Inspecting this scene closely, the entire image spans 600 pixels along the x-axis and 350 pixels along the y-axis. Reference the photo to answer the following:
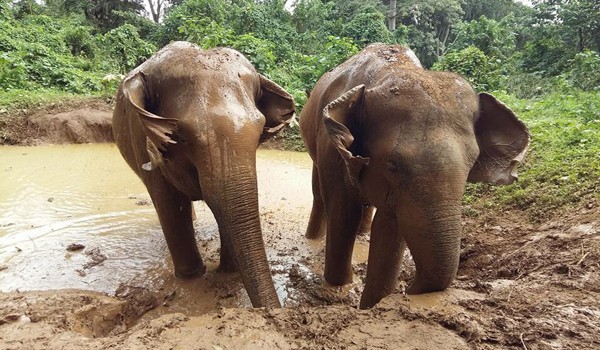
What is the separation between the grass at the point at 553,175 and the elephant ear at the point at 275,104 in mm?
3131

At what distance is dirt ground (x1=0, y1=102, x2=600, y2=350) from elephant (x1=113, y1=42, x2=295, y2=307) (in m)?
0.55

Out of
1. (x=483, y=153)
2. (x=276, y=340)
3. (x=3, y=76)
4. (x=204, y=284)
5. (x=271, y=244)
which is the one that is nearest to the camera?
(x=276, y=340)

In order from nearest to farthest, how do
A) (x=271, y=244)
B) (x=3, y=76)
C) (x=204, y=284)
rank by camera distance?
1. (x=204, y=284)
2. (x=271, y=244)
3. (x=3, y=76)

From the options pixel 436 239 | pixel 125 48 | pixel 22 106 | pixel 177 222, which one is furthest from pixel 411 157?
pixel 125 48

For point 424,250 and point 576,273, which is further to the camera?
point 576,273

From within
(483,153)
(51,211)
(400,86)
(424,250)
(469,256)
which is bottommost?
(51,211)

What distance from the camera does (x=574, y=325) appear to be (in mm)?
2391

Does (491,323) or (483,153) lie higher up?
(483,153)

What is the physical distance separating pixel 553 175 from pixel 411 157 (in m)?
3.92

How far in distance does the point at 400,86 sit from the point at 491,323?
1556 mm

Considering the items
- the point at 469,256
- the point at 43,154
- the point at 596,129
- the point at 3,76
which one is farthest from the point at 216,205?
the point at 3,76

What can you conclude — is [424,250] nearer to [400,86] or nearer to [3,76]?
[400,86]

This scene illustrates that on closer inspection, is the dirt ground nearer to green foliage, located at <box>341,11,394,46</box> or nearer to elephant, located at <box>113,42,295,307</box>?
elephant, located at <box>113,42,295,307</box>

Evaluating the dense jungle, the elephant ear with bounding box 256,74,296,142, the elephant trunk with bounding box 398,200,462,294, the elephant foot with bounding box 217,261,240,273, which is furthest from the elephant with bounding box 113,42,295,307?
the elephant trunk with bounding box 398,200,462,294
